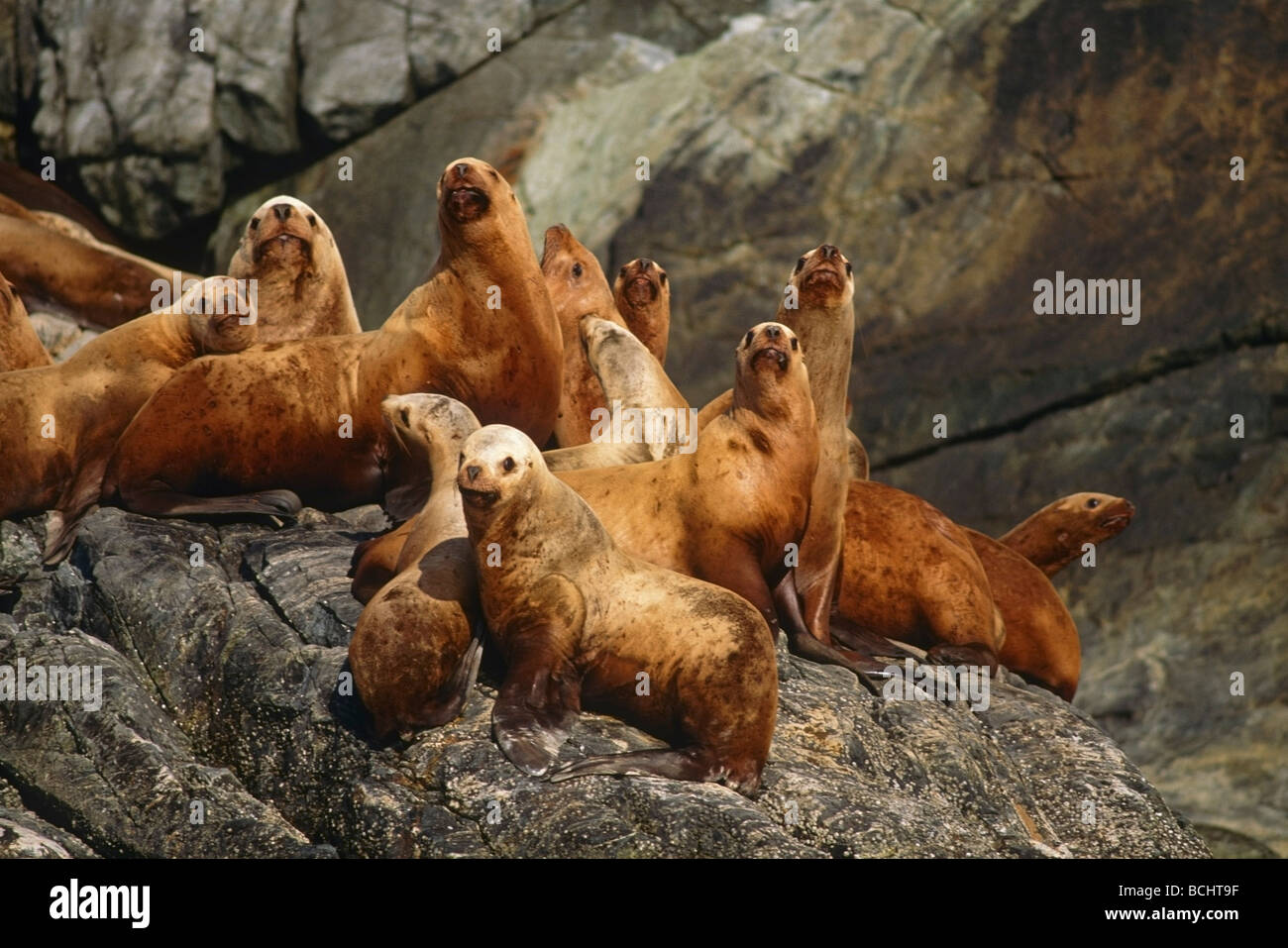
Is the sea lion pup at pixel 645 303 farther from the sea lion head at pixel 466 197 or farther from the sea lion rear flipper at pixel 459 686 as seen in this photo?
the sea lion rear flipper at pixel 459 686

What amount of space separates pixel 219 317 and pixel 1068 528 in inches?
222

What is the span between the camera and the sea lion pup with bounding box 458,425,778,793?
6949 millimetres

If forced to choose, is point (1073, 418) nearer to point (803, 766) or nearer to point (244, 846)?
point (803, 766)

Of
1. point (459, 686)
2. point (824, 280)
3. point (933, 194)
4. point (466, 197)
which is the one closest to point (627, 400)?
point (824, 280)

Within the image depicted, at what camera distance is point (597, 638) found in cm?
727

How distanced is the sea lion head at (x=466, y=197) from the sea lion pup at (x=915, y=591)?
2.52 m

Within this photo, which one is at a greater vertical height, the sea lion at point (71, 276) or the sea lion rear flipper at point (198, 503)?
the sea lion at point (71, 276)

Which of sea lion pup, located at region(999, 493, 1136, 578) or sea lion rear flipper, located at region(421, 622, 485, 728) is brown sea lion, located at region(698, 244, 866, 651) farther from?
sea lion pup, located at region(999, 493, 1136, 578)

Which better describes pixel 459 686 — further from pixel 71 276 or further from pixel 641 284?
pixel 71 276

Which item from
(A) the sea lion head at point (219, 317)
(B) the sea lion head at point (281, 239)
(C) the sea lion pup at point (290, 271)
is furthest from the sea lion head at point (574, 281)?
(A) the sea lion head at point (219, 317)

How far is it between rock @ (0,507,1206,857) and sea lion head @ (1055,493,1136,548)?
2.62 metres

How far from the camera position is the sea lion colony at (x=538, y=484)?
281 inches

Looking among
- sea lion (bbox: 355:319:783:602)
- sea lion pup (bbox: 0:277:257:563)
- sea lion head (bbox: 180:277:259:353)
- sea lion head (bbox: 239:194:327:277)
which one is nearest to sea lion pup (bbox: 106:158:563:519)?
sea lion pup (bbox: 0:277:257:563)

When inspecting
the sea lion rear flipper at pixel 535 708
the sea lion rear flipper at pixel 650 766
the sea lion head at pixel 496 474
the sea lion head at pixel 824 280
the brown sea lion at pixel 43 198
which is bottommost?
the sea lion rear flipper at pixel 650 766
